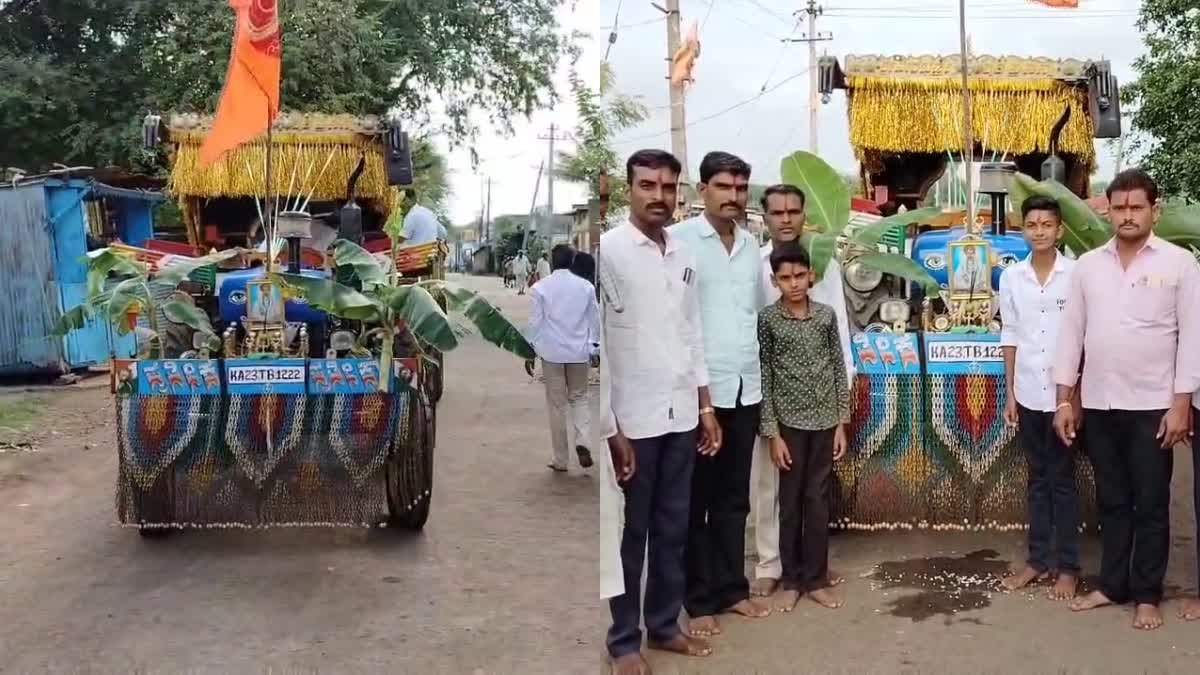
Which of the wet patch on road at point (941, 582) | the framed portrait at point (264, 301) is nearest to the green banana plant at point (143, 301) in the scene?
the framed portrait at point (264, 301)

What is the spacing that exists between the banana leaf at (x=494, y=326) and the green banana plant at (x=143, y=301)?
54.7 inches

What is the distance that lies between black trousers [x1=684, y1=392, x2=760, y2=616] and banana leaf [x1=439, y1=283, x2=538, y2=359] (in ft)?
3.96

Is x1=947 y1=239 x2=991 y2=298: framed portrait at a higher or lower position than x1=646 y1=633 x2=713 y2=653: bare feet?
higher

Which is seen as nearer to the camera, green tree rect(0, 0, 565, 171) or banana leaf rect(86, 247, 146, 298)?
banana leaf rect(86, 247, 146, 298)

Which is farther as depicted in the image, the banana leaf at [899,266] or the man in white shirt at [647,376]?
the banana leaf at [899,266]

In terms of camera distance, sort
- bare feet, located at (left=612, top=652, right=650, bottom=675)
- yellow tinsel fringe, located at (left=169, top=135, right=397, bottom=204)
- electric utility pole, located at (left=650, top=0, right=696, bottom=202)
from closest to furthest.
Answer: bare feet, located at (left=612, top=652, right=650, bottom=675)
yellow tinsel fringe, located at (left=169, top=135, right=397, bottom=204)
electric utility pole, located at (left=650, top=0, right=696, bottom=202)

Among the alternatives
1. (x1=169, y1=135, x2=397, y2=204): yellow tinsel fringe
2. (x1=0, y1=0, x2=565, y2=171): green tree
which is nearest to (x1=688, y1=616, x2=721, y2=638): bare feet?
(x1=169, y1=135, x2=397, y2=204): yellow tinsel fringe

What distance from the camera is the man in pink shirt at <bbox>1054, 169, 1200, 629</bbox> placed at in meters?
4.42

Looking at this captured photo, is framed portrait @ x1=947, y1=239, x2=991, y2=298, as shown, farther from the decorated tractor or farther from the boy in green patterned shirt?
the decorated tractor

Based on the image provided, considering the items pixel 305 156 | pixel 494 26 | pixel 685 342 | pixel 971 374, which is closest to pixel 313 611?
pixel 685 342

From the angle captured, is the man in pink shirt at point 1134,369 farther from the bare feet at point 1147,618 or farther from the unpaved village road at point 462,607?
the unpaved village road at point 462,607

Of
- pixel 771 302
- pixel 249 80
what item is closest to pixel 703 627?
pixel 771 302

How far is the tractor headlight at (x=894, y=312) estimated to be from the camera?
5.82 m

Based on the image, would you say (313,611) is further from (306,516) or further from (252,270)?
(252,270)
